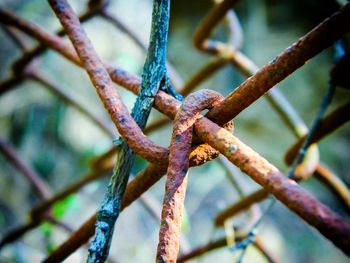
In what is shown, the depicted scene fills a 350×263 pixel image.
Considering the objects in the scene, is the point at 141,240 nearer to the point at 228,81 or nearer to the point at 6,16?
the point at 228,81

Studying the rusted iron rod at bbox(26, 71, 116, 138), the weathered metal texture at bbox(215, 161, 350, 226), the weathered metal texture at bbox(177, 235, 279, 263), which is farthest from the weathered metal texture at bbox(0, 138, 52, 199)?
the weathered metal texture at bbox(215, 161, 350, 226)

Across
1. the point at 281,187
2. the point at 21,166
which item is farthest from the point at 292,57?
the point at 21,166

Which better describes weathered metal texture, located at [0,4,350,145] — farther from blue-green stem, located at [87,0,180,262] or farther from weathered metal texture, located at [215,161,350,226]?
weathered metal texture, located at [215,161,350,226]

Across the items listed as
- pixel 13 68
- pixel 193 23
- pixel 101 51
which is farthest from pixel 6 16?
pixel 193 23

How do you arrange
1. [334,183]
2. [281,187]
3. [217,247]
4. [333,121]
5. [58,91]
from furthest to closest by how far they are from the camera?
[58,91] < [217,247] < [334,183] < [333,121] < [281,187]

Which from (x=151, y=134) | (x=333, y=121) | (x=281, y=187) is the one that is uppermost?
(x=151, y=134)

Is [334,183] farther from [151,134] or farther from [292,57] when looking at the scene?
[151,134]
